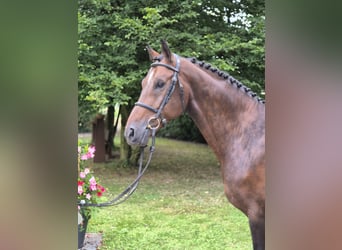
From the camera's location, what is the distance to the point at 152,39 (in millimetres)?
6195

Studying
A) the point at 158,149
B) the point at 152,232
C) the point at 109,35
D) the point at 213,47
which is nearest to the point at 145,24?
the point at 109,35

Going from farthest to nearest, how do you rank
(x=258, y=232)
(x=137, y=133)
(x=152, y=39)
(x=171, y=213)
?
(x=152, y=39) → (x=171, y=213) → (x=137, y=133) → (x=258, y=232)

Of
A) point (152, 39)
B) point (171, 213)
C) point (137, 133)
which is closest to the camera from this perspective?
point (137, 133)

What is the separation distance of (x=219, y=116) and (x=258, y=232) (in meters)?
0.76

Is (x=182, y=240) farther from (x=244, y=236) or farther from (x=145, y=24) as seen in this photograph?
(x=145, y=24)

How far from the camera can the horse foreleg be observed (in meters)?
2.35

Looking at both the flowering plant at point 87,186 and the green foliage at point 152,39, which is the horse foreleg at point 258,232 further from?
the green foliage at point 152,39

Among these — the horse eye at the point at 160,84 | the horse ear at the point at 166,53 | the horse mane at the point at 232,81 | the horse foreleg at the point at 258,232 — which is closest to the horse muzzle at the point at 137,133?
the horse eye at the point at 160,84

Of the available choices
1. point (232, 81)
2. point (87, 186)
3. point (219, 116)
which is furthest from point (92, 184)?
point (232, 81)

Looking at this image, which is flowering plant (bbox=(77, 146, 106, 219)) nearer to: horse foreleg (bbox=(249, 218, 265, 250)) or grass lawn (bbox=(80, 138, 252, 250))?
grass lawn (bbox=(80, 138, 252, 250))

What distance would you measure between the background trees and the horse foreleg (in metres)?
3.73

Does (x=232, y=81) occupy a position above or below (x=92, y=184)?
above

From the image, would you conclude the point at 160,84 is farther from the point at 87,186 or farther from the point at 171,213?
the point at 171,213
